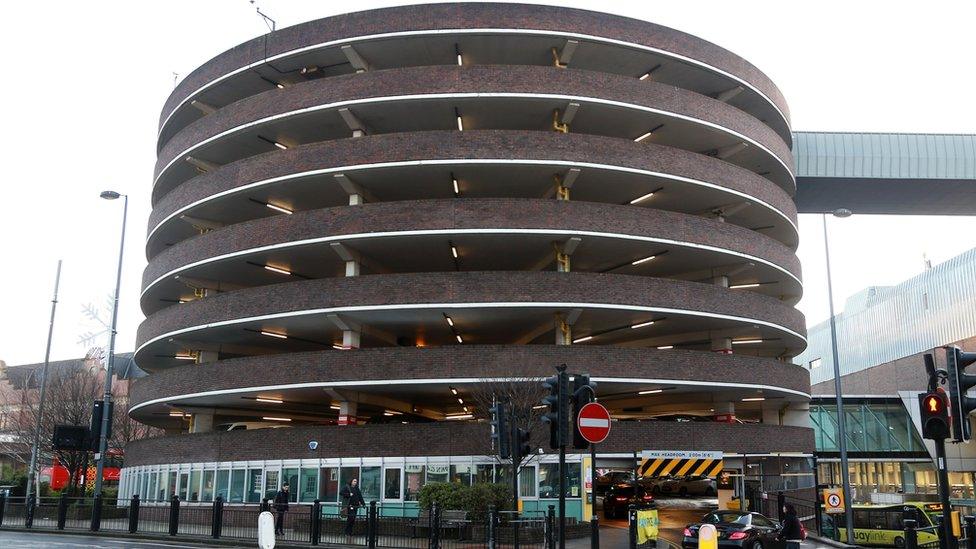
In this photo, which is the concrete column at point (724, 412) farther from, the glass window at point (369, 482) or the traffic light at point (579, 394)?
the traffic light at point (579, 394)

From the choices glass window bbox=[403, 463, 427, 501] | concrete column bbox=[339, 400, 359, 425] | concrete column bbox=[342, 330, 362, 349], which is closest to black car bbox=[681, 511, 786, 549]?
glass window bbox=[403, 463, 427, 501]

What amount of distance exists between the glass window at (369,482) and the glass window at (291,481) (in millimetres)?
2674

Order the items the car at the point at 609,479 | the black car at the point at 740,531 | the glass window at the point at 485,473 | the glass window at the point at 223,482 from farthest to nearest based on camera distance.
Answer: the car at the point at 609,479
the glass window at the point at 223,482
the glass window at the point at 485,473
the black car at the point at 740,531

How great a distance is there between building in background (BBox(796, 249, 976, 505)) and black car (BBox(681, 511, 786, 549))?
107ft

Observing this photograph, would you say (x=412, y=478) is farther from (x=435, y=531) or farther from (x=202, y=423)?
(x=202, y=423)

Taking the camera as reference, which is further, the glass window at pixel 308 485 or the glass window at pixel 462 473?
the glass window at pixel 308 485

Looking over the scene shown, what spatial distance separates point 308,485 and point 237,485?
3.44 m

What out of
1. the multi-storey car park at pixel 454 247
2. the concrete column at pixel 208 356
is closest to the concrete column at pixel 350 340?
the multi-storey car park at pixel 454 247

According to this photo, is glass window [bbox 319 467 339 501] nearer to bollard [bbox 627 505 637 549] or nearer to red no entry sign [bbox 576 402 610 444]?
bollard [bbox 627 505 637 549]

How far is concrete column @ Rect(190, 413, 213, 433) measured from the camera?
129ft

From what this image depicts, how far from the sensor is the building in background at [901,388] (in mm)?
53312

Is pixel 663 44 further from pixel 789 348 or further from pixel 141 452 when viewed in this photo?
pixel 141 452

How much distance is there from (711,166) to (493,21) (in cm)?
1093

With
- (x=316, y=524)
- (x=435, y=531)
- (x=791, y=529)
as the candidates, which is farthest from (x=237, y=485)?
(x=791, y=529)
